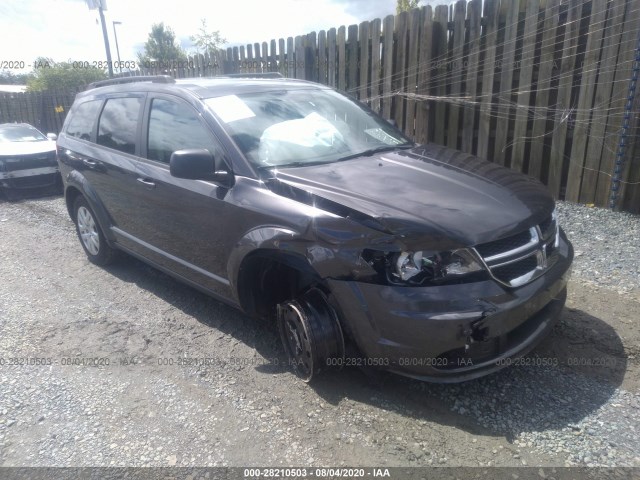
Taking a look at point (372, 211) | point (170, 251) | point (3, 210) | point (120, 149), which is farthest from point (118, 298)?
point (3, 210)

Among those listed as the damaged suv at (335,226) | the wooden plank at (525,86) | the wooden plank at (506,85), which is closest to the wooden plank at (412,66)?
the wooden plank at (506,85)

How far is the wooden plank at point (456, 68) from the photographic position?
253 inches

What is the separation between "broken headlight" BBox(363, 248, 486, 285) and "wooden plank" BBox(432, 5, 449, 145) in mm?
4863

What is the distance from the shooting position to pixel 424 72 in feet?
22.9

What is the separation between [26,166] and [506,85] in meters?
8.58

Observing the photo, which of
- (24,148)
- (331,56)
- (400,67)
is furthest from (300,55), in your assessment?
(24,148)

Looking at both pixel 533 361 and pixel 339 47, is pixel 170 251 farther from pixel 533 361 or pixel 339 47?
pixel 339 47

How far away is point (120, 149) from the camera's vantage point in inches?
176

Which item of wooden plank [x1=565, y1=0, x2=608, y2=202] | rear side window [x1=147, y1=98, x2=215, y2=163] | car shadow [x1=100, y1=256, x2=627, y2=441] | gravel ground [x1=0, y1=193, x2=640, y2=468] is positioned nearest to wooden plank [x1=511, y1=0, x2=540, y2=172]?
wooden plank [x1=565, y1=0, x2=608, y2=202]

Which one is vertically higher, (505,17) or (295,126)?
(505,17)

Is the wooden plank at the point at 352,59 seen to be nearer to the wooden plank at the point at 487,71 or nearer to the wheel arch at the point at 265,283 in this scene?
the wooden plank at the point at 487,71

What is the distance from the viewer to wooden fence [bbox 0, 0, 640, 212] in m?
5.44

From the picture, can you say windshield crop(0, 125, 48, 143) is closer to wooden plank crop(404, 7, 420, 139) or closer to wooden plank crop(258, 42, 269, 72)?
wooden plank crop(258, 42, 269, 72)

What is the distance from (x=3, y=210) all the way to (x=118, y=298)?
545cm
